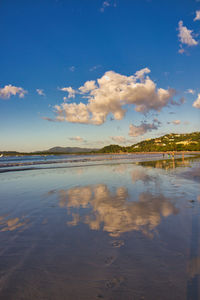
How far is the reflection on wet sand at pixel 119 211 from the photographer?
7.16 meters

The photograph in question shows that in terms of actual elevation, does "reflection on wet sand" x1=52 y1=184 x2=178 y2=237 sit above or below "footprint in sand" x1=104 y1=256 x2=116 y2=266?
below

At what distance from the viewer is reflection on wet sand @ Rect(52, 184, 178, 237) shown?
7160mm

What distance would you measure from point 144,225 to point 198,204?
4.24m

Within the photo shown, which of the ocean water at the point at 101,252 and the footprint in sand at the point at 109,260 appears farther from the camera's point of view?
the footprint in sand at the point at 109,260

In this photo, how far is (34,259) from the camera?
16.5 feet

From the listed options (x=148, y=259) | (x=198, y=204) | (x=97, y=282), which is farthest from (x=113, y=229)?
(x=198, y=204)

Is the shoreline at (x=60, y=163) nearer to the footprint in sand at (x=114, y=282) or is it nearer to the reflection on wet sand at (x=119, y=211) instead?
the reflection on wet sand at (x=119, y=211)

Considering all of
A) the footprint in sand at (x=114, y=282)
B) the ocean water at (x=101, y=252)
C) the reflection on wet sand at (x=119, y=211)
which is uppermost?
the footprint in sand at (x=114, y=282)

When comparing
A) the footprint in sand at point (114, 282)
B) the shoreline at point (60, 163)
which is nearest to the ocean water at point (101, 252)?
the footprint in sand at point (114, 282)

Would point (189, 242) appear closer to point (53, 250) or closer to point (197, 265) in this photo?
point (197, 265)

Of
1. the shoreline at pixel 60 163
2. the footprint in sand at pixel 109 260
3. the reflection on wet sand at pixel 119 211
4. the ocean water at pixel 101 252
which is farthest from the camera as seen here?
the shoreline at pixel 60 163

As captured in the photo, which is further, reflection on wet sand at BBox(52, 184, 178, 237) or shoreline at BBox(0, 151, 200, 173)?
shoreline at BBox(0, 151, 200, 173)

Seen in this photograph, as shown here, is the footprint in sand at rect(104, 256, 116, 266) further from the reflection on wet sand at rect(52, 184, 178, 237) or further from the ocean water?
the reflection on wet sand at rect(52, 184, 178, 237)

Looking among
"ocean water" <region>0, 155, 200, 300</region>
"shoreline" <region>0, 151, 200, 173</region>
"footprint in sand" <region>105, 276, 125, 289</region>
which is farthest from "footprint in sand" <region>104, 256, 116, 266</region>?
"shoreline" <region>0, 151, 200, 173</region>
